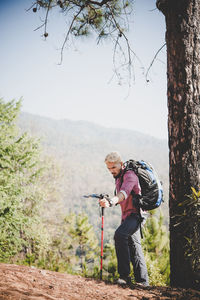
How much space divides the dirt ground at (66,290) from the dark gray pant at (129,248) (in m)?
0.27

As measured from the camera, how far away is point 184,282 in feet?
6.92

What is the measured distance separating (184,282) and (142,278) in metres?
0.49

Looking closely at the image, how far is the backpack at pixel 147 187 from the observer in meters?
2.37

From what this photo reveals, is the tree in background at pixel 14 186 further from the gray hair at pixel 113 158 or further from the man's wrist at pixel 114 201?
the man's wrist at pixel 114 201

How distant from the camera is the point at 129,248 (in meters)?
2.48

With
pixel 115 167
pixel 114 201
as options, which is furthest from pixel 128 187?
pixel 115 167

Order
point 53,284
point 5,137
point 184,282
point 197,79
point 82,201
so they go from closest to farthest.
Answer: point 53,284
point 184,282
point 197,79
point 5,137
point 82,201

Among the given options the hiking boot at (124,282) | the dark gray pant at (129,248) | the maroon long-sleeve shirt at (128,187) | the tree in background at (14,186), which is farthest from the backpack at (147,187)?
the tree in background at (14,186)

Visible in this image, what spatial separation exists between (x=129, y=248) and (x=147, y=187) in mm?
820

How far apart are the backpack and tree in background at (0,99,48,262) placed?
6613 millimetres

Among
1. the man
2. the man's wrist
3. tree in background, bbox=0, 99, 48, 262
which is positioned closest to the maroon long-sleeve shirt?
the man

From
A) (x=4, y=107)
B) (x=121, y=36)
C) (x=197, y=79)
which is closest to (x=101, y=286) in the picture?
(x=197, y=79)

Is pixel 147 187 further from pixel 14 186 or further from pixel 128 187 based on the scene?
pixel 14 186

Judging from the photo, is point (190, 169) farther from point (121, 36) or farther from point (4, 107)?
point (4, 107)
